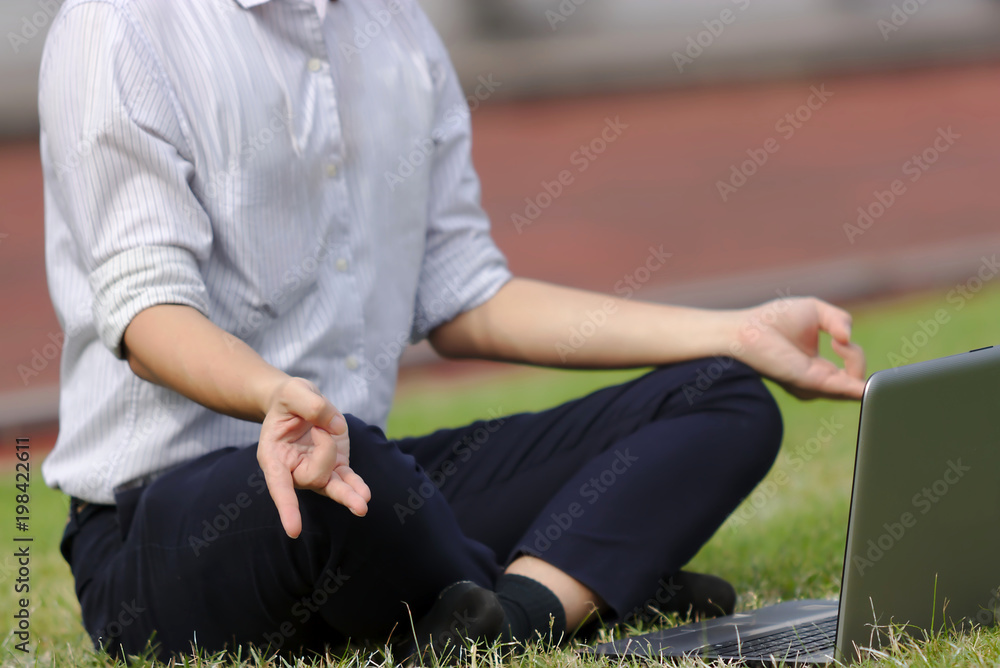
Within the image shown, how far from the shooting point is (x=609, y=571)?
1.50 m

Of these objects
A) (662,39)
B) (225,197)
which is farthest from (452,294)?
(662,39)

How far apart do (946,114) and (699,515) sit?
1029 cm

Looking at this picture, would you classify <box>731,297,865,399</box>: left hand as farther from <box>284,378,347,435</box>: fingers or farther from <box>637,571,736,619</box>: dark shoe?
<box>284,378,347,435</box>: fingers

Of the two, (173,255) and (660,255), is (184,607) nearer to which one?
(173,255)

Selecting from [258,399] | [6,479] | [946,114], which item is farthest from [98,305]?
[946,114]
